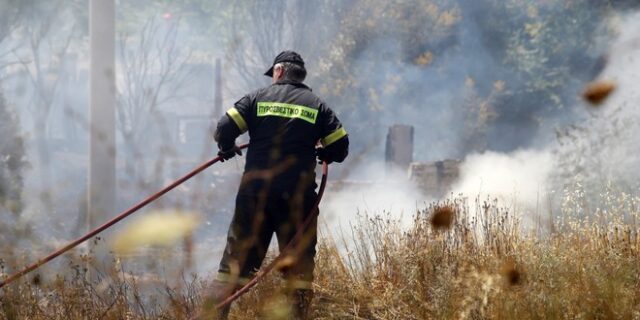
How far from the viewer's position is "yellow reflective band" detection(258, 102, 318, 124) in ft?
15.5

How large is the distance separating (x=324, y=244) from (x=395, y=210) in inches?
244

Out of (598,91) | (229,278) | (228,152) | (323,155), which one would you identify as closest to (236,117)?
(228,152)

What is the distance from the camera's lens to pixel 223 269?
4609mm

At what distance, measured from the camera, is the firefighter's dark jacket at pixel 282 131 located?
4672 millimetres

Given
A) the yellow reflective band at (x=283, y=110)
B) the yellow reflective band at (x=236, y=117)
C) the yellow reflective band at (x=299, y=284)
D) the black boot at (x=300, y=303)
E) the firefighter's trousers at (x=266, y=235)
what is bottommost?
the black boot at (x=300, y=303)

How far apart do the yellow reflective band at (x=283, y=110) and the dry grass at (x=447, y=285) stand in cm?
106

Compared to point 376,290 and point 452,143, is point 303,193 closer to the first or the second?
point 376,290

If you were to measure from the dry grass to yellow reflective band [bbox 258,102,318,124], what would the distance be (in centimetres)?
106

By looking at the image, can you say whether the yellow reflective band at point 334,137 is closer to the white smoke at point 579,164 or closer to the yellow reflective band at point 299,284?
the yellow reflective band at point 299,284

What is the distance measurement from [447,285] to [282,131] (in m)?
Result: 1.38

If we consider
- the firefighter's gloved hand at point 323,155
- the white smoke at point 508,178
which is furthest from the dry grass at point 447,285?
the white smoke at point 508,178

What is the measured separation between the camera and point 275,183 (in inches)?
183

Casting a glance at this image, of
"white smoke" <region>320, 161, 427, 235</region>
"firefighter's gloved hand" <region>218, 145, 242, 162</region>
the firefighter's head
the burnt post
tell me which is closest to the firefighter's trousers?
"firefighter's gloved hand" <region>218, 145, 242, 162</region>

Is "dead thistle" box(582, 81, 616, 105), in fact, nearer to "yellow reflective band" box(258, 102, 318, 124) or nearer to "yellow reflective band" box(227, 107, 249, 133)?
"yellow reflective band" box(258, 102, 318, 124)
